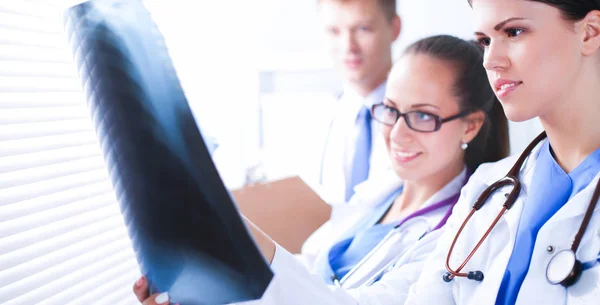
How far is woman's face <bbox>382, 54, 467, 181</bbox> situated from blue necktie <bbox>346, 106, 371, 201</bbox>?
0.53 metres

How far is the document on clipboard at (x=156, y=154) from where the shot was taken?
1.66ft

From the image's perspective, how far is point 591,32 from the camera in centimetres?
71

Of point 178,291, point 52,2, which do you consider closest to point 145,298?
point 178,291

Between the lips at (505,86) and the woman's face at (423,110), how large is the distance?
39 cm

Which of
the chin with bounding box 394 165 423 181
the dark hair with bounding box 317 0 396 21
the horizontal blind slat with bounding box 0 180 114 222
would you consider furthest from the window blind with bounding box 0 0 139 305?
the dark hair with bounding box 317 0 396 21

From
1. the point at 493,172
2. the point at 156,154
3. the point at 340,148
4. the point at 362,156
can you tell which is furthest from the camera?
the point at 340,148

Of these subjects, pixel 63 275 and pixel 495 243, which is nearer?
pixel 495 243

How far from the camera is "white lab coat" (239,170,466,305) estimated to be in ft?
2.55

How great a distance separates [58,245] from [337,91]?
1.47 metres

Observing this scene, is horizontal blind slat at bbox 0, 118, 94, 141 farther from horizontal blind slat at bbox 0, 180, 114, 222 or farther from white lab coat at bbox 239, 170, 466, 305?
white lab coat at bbox 239, 170, 466, 305

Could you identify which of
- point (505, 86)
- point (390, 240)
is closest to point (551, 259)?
point (505, 86)

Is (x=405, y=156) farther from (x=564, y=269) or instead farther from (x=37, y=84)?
(x=37, y=84)

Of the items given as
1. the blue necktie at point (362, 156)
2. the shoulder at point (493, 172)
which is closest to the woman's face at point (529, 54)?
the shoulder at point (493, 172)

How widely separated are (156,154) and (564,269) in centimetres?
57
